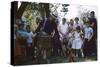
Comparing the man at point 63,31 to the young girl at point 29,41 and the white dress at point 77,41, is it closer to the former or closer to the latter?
the white dress at point 77,41

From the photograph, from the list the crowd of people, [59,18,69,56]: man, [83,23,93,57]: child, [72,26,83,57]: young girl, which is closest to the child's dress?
the crowd of people

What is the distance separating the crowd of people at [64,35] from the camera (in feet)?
5.82

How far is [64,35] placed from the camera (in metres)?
1.91

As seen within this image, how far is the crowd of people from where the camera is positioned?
69.8 inches

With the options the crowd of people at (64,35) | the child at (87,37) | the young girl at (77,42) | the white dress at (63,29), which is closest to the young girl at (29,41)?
the crowd of people at (64,35)

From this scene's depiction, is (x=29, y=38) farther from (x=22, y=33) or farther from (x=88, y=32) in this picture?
(x=88, y=32)

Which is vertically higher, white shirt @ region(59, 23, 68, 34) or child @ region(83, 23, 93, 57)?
white shirt @ region(59, 23, 68, 34)

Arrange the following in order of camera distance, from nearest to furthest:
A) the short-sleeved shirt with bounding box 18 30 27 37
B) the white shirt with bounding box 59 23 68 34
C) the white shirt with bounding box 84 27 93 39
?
the short-sleeved shirt with bounding box 18 30 27 37, the white shirt with bounding box 59 23 68 34, the white shirt with bounding box 84 27 93 39

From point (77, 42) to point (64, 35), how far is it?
151 mm

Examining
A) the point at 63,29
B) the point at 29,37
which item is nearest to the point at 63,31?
the point at 63,29

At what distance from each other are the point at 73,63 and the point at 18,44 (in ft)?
1.78

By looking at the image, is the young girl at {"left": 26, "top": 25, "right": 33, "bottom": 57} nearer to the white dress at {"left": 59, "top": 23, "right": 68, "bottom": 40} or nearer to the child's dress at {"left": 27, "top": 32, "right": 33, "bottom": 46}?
the child's dress at {"left": 27, "top": 32, "right": 33, "bottom": 46}
